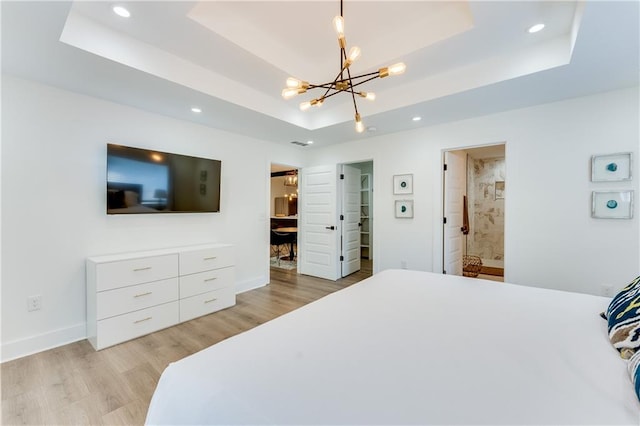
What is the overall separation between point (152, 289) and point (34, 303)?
92cm

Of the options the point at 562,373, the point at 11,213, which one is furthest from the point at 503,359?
the point at 11,213

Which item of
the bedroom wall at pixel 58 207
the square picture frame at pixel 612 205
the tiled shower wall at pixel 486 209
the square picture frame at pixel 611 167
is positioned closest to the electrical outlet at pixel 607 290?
the square picture frame at pixel 612 205

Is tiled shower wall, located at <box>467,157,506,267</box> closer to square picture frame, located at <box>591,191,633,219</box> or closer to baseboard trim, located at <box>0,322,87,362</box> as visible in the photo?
square picture frame, located at <box>591,191,633,219</box>

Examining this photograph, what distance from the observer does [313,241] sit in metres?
4.96

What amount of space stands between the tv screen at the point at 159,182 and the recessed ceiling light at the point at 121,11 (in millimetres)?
1277

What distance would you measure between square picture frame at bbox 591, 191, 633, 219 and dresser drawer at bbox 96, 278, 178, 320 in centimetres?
450

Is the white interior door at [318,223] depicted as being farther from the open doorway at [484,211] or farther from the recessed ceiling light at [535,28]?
the recessed ceiling light at [535,28]

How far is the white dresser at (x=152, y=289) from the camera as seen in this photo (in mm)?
2453

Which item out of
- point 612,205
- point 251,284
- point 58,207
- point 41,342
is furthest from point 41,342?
point 612,205

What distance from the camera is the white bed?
2.51 ft

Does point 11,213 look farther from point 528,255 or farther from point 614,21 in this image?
point 528,255

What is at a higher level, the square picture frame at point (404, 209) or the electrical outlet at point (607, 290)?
the square picture frame at point (404, 209)

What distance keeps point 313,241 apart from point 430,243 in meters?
2.07

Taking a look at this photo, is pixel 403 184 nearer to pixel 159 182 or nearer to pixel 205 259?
pixel 205 259
